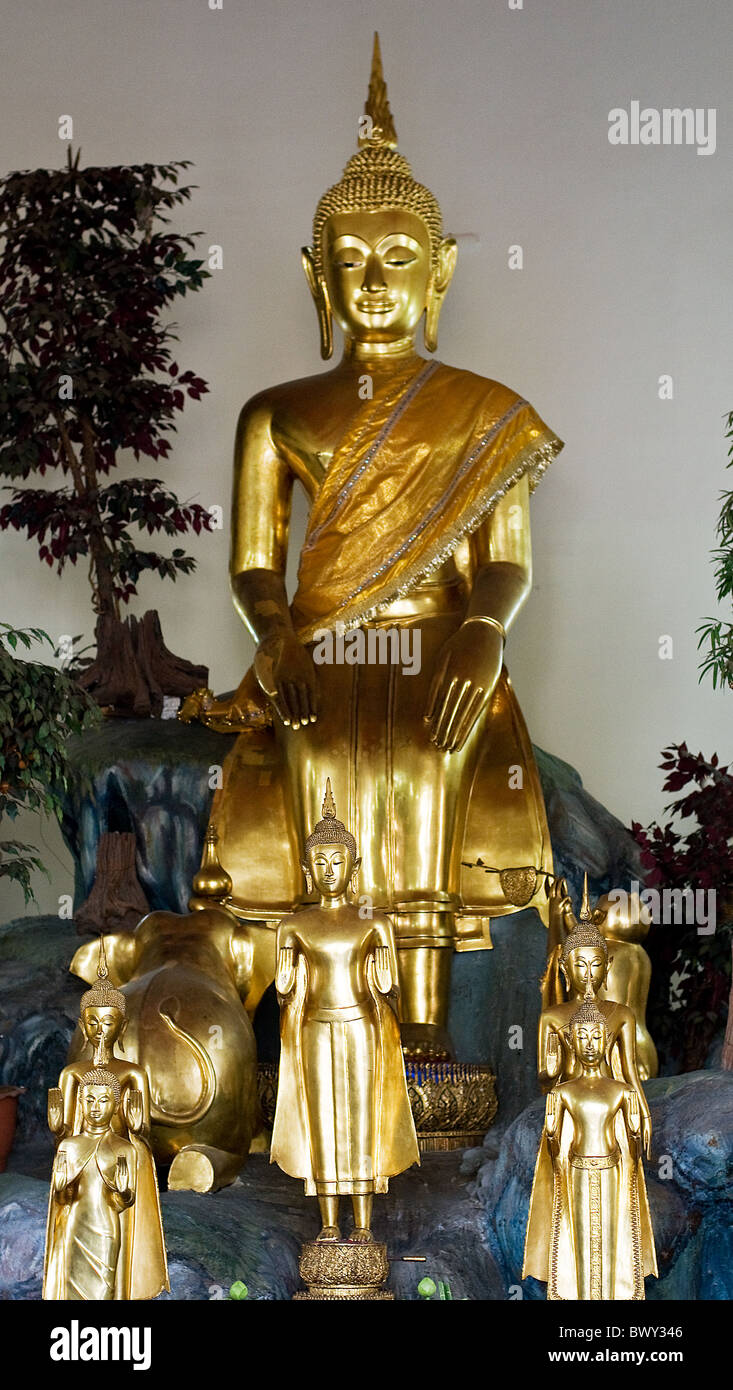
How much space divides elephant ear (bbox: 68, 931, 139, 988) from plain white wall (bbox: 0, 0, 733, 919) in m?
1.50

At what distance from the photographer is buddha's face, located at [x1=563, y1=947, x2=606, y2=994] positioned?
3.86 meters

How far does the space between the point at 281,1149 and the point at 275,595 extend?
1.65m

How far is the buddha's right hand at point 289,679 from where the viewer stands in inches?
191

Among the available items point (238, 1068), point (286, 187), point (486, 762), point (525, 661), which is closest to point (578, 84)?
point (286, 187)

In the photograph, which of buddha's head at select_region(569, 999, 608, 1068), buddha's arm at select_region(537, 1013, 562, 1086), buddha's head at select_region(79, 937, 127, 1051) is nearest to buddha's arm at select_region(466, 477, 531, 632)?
buddha's arm at select_region(537, 1013, 562, 1086)

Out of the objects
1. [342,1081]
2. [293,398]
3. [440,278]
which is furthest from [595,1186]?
[440,278]

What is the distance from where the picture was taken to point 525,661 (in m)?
6.18

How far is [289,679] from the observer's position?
16.0ft

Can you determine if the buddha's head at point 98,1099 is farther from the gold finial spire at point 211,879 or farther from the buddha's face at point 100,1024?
Result: the gold finial spire at point 211,879

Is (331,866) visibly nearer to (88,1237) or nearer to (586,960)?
(586,960)

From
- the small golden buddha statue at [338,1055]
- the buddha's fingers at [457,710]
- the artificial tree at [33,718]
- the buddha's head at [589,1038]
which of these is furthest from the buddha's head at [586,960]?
the artificial tree at [33,718]

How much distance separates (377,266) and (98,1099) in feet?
8.12

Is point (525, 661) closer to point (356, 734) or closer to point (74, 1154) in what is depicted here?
point (356, 734)

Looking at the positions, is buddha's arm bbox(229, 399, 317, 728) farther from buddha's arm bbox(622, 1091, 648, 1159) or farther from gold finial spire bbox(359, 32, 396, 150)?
buddha's arm bbox(622, 1091, 648, 1159)
